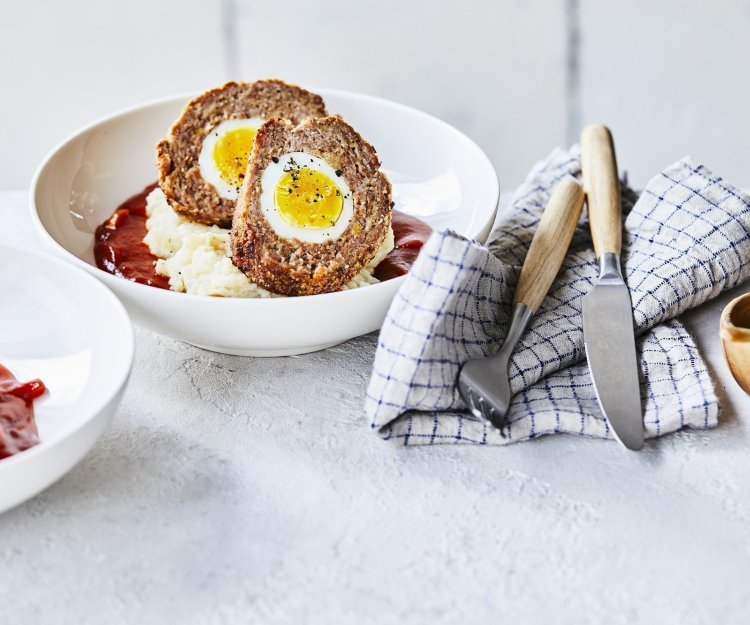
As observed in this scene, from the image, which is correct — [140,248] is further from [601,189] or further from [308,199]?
[601,189]

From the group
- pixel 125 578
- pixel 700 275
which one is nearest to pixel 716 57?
pixel 700 275

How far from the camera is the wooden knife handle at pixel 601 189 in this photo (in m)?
2.75

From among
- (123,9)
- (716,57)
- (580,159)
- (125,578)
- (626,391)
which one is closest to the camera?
(125,578)

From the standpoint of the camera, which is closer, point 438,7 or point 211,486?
point 211,486

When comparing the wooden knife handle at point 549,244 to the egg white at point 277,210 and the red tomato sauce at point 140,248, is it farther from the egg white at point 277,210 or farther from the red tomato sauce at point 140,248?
the egg white at point 277,210

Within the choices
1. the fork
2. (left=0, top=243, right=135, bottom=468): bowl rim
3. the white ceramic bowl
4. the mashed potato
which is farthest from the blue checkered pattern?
(left=0, top=243, right=135, bottom=468): bowl rim

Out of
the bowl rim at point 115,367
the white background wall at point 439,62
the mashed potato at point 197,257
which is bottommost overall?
the white background wall at point 439,62

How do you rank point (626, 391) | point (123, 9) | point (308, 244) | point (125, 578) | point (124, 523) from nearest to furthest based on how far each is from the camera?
point (125, 578) < point (124, 523) < point (626, 391) < point (308, 244) < point (123, 9)

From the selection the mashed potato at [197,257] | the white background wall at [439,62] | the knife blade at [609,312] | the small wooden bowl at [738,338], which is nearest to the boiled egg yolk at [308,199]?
the mashed potato at [197,257]

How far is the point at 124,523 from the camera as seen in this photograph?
2045mm

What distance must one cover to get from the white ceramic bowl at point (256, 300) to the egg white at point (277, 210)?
0.29m

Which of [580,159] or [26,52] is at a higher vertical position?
[580,159]

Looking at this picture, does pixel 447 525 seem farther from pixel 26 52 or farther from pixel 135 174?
pixel 26 52

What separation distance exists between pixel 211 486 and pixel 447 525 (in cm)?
53
